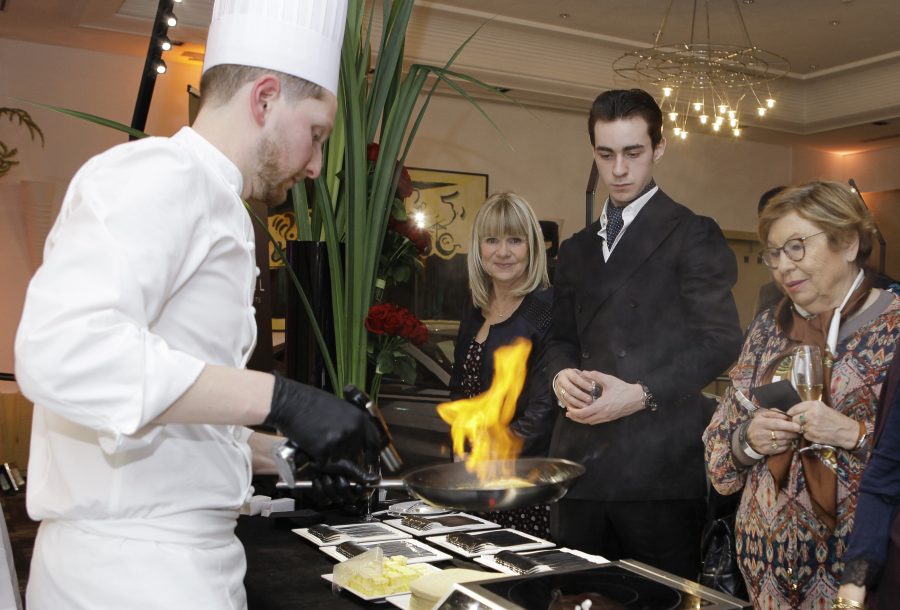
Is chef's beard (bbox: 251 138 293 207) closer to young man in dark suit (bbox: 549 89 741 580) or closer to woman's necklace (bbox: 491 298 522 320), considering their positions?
young man in dark suit (bbox: 549 89 741 580)

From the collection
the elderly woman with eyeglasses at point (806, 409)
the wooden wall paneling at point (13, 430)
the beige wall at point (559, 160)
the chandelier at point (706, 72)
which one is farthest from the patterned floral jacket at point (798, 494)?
the beige wall at point (559, 160)

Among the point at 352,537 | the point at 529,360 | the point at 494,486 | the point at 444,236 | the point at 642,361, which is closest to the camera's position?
the point at 494,486

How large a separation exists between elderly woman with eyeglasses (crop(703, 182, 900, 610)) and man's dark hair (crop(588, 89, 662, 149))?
45cm

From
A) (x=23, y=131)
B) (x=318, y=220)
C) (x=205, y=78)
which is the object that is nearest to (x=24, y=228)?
(x=23, y=131)

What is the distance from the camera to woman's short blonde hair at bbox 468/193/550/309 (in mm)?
3090

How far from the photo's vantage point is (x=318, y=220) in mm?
2568

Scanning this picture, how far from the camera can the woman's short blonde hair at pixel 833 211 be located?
207 centimetres

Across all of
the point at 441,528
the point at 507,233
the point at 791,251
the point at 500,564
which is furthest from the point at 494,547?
the point at 507,233

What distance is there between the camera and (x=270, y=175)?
1.37 m

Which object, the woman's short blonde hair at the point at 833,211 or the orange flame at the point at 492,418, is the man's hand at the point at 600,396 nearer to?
the orange flame at the point at 492,418

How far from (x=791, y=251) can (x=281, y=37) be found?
4.16ft

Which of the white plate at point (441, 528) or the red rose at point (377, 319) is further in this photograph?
the red rose at point (377, 319)

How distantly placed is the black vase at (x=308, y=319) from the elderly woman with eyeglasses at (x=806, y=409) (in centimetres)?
105

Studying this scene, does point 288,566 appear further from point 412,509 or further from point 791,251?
point 791,251
